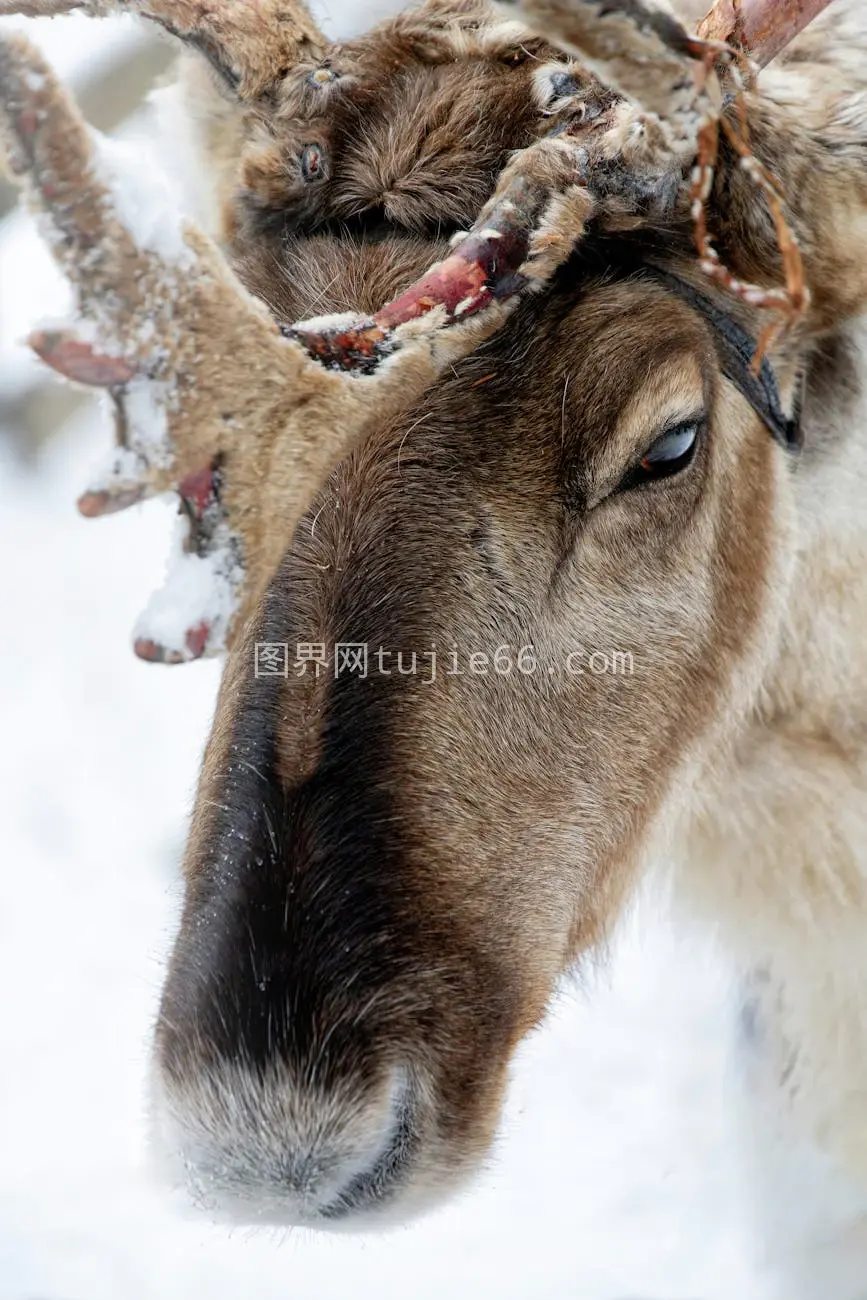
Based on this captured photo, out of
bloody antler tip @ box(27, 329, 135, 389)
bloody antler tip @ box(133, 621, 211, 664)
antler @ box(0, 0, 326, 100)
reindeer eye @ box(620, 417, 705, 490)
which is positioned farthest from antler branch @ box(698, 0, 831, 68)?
bloody antler tip @ box(133, 621, 211, 664)

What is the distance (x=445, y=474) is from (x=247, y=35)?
0.94 meters

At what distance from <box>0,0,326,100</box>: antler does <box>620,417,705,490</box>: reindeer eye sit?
1020mm

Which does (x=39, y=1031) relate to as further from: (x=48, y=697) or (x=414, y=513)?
(x=414, y=513)

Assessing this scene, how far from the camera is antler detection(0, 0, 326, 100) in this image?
2.19 m

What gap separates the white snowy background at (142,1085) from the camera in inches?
154

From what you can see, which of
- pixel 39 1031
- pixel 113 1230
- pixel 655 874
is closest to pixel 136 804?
pixel 39 1031

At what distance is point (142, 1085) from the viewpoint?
3385 mm

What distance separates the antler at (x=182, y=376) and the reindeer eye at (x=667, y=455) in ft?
1.69

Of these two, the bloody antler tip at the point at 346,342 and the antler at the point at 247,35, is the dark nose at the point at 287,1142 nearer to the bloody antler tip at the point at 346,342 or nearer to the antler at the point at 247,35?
the bloody antler tip at the point at 346,342

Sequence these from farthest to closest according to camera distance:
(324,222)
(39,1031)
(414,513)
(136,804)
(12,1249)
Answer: (136,804) → (39,1031) → (12,1249) → (324,222) → (414,513)

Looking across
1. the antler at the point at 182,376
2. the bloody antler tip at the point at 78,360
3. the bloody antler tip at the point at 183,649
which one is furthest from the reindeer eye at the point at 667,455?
the bloody antler tip at the point at 78,360

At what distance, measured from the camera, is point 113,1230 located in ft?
13.2

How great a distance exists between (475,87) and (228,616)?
47.0 inches

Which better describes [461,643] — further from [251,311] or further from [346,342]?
[251,311]
